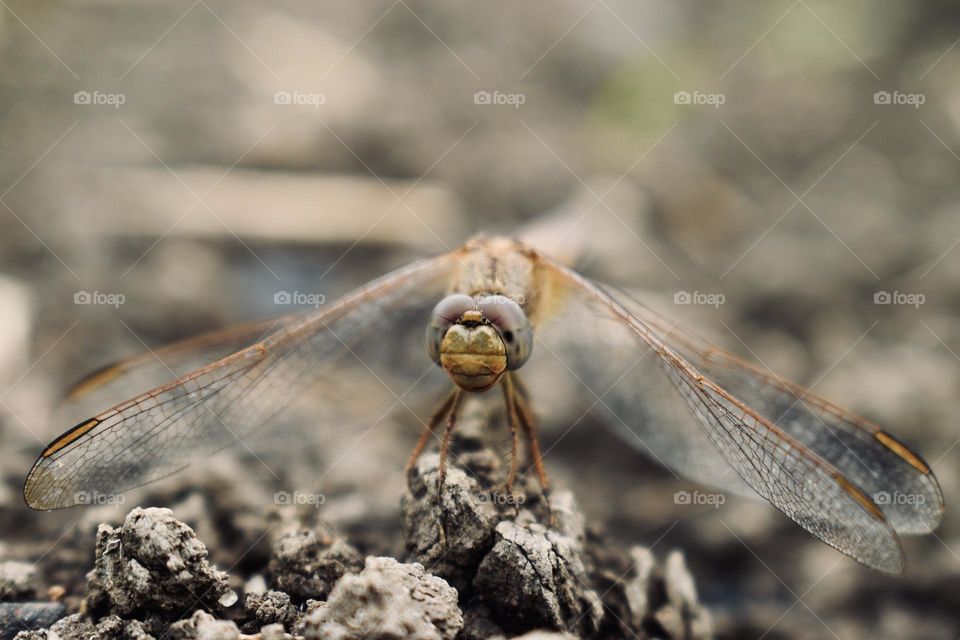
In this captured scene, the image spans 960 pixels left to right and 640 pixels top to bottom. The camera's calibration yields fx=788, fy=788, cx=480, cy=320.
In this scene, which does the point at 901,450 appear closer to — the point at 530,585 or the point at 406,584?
the point at 530,585

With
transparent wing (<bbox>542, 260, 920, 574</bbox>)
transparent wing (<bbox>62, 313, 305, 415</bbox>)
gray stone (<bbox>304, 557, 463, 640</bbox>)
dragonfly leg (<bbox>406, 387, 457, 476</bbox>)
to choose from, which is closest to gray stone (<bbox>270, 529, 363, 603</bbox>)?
gray stone (<bbox>304, 557, 463, 640</bbox>)

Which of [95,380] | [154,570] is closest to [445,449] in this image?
[154,570]

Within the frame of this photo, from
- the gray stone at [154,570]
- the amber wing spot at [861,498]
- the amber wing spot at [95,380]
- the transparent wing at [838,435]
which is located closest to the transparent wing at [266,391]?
the amber wing spot at [95,380]

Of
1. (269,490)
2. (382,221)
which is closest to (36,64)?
(382,221)

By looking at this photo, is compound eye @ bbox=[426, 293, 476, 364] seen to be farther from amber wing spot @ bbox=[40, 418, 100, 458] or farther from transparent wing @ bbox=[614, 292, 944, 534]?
amber wing spot @ bbox=[40, 418, 100, 458]

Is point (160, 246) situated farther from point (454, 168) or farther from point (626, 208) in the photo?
point (626, 208)

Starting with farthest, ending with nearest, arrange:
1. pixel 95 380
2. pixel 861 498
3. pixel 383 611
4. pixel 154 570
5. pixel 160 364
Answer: pixel 160 364 → pixel 95 380 → pixel 861 498 → pixel 154 570 → pixel 383 611
